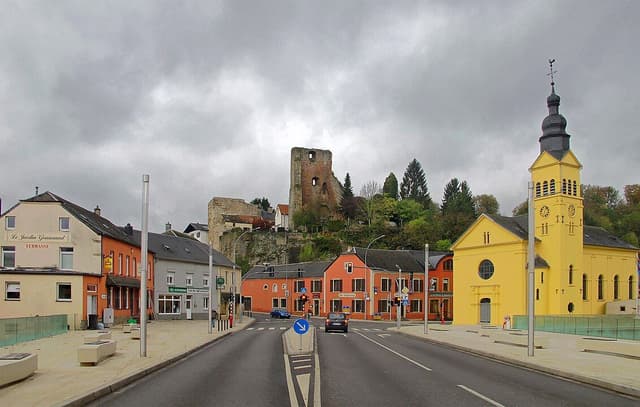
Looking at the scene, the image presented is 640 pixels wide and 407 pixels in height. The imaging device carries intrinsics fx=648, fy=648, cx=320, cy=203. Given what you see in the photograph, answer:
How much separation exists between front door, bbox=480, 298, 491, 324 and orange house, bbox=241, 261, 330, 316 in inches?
929

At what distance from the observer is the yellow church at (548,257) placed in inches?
2434

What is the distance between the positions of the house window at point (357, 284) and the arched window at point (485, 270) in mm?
15433

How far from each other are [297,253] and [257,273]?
19.5 m

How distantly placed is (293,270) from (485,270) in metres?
32.7

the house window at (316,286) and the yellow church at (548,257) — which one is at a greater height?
the yellow church at (548,257)

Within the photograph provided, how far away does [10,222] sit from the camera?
41656mm

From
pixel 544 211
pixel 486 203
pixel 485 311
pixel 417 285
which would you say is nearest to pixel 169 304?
pixel 485 311

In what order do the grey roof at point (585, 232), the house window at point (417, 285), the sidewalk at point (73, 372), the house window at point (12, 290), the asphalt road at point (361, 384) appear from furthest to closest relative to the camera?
the house window at point (417, 285) < the grey roof at point (585, 232) < the house window at point (12, 290) < the asphalt road at point (361, 384) < the sidewalk at point (73, 372)

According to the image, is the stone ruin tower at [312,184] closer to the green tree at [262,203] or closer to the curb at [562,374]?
the green tree at [262,203]

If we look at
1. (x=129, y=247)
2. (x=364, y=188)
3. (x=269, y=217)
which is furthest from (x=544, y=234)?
(x=269, y=217)

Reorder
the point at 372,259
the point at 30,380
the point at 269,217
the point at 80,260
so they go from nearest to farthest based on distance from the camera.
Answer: the point at 30,380 < the point at 80,260 < the point at 372,259 < the point at 269,217

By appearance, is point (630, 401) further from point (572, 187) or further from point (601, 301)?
point (601, 301)

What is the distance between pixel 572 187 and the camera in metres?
63.4

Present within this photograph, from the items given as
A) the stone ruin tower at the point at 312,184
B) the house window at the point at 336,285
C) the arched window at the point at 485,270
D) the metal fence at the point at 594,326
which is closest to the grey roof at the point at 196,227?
the stone ruin tower at the point at 312,184
